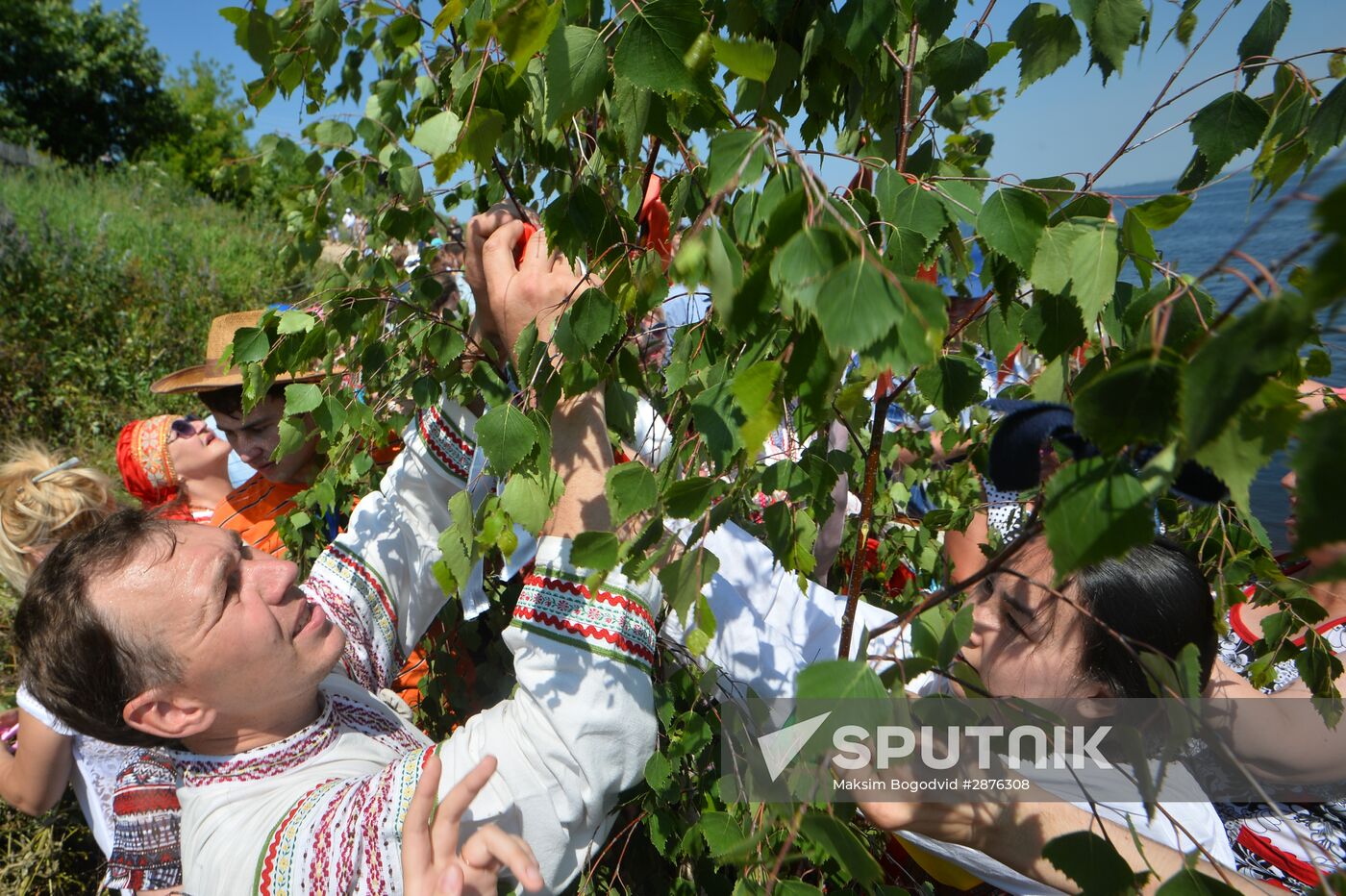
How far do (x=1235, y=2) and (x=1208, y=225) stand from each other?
0.88 ft

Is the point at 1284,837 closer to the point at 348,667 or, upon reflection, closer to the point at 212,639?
the point at 348,667

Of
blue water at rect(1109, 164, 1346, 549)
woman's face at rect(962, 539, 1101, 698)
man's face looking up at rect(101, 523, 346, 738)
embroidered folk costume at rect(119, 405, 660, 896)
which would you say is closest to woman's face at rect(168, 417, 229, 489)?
man's face looking up at rect(101, 523, 346, 738)

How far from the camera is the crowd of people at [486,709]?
1.05 meters

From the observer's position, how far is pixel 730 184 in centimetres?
57

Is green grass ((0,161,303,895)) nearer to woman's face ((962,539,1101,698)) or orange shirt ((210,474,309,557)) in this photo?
orange shirt ((210,474,309,557))

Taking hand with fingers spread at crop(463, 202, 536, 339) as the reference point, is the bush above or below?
above

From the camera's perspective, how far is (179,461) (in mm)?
2871

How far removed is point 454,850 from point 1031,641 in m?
0.89

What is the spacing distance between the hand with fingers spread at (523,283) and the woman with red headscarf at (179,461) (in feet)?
7.42

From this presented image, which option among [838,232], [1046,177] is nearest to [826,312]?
[838,232]

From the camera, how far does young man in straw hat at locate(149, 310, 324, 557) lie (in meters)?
2.54

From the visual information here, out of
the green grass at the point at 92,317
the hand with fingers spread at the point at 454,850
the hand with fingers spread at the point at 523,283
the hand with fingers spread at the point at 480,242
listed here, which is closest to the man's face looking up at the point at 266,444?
the hand with fingers spread at the point at 480,242

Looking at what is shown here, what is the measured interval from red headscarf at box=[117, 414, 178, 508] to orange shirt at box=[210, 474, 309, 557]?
41 cm

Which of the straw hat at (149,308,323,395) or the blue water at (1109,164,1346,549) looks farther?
the straw hat at (149,308,323,395)
